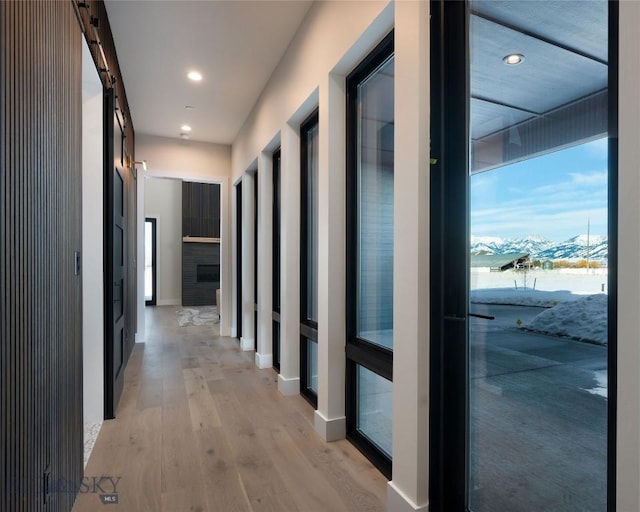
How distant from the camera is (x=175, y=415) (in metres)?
2.74

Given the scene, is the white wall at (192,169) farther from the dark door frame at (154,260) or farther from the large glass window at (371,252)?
the dark door frame at (154,260)

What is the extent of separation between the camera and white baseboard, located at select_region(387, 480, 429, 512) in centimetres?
154

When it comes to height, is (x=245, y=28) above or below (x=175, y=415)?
above

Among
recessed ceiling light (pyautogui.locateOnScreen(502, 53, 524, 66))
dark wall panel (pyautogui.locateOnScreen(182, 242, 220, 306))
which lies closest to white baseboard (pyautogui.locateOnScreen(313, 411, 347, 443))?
recessed ceiling light (pyautogui.locateOnScreen(502, 53, 524, 66))

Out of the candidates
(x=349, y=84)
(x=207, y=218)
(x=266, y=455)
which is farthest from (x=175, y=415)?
(x=207, y=218)

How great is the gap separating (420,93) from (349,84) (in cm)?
96

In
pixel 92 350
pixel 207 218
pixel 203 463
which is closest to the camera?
pixel 203 463

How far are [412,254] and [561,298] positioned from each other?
22.2 inches

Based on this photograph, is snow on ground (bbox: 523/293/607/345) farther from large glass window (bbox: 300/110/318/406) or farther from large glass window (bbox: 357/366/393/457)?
large glass window (bbox: 300/110/318/406)

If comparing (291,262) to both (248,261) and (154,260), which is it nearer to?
(248,261)

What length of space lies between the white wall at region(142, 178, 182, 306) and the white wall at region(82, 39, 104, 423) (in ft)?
24.8

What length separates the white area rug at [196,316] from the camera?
273 inches

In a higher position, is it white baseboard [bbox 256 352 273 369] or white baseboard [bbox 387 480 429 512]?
white baseboard [bbox 387 480 429 512]

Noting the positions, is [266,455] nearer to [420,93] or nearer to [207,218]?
[420,93]
